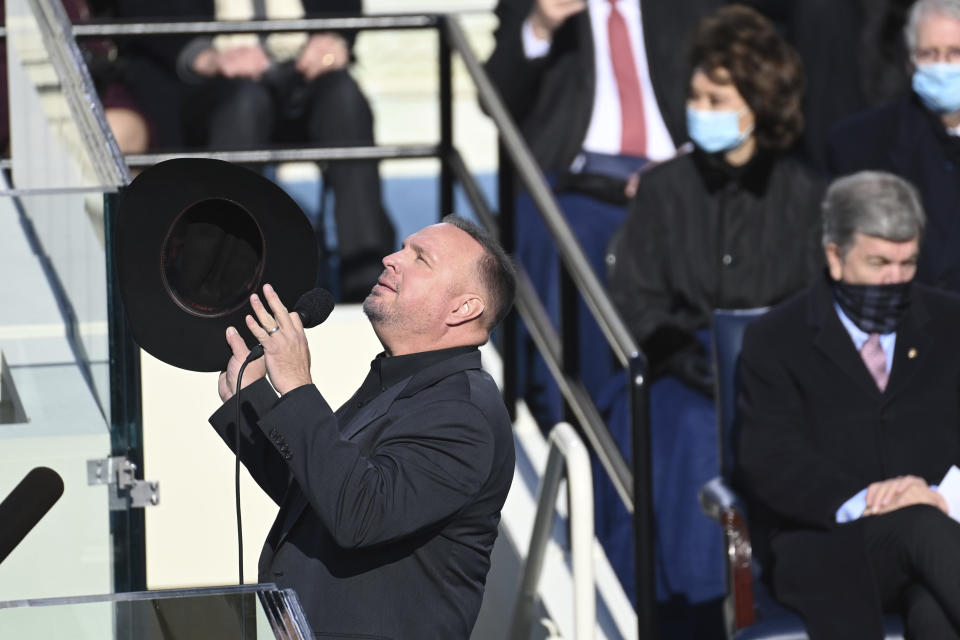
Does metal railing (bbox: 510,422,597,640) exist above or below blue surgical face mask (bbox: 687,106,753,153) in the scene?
below

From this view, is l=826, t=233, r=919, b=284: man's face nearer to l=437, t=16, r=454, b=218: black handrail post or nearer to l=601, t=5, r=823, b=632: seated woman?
l=601, t=5, r=823, b=632: seated woman

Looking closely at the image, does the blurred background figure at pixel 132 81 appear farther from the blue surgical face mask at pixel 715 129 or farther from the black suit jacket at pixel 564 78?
the blue surgical face mask at pixel 715 129

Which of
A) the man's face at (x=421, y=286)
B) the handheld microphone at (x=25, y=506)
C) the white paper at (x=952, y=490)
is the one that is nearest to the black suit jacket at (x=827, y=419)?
the white paper at (x=952, y=490)

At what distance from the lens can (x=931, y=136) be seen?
4793 mm

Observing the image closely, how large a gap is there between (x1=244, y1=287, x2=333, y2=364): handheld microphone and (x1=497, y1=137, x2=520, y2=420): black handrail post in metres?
2.17

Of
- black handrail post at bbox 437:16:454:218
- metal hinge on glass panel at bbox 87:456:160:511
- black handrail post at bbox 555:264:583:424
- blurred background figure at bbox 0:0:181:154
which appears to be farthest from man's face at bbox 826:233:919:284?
blurred background figure at bbox 0:0:181:154

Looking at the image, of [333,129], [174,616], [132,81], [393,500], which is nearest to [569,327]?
[333,129]

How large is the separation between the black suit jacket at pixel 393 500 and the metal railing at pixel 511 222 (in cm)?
132

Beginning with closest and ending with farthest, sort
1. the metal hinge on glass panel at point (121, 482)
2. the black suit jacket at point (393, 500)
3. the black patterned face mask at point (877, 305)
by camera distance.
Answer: the black suit jacket at point (393, 500) < the metal hinge on glass panel at point (121, 482) < the black patterned face mask at point (877, 305)

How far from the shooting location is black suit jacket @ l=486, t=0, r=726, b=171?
5199 mm

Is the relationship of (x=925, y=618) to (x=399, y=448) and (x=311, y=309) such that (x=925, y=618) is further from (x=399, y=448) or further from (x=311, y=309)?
(x=311, y=309)

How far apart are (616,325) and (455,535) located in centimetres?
161

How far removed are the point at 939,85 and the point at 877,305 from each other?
3.64 feet

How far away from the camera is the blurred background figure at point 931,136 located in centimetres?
469
